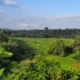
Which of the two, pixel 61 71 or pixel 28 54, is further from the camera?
pixel 28 54

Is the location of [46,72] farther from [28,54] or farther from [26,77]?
[28,54]

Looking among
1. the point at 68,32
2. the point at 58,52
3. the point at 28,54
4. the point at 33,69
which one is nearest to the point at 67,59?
the point at 58,52

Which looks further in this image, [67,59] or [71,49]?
[71,49]

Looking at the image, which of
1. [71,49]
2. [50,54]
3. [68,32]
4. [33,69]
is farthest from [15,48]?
[68,32]

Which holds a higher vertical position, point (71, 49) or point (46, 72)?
point (46, 72)

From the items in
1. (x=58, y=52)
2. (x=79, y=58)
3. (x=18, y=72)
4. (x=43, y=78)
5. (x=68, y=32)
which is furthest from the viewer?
(x=68, y=32)

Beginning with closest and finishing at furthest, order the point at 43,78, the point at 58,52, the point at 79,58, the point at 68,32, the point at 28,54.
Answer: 1. the point at 43,78
2. the point at 79,58
3. the point at 28,54
4. the point at 58,52
5. the point at 68,32

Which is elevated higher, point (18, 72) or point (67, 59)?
point (18, 72)

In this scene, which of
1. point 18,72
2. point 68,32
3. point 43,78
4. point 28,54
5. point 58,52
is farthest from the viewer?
point 68,32

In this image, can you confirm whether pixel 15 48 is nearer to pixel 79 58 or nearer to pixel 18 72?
pixel 79 58
